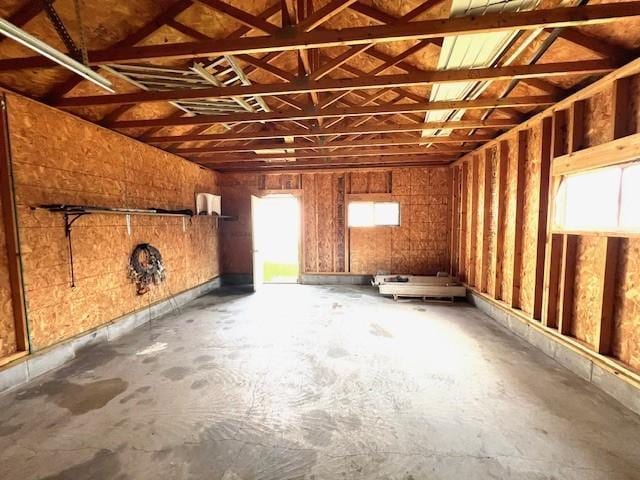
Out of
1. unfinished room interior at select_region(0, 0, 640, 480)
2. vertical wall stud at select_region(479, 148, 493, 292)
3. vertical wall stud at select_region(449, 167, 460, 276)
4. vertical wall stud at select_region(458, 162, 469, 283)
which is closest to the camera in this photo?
unfinished room interior at select_region(0, 0, 640, 480)

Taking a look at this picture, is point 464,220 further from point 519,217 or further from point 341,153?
point 341,153

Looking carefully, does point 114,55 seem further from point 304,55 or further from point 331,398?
point 331,398

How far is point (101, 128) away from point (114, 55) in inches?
78.5

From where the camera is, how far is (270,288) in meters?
6.67

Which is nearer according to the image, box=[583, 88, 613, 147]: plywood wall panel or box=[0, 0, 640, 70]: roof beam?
box=[0, 0, 640, 70]: roof beam

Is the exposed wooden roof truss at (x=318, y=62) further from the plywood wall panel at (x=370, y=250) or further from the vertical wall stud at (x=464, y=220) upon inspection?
the plywood wall panel at (x=370, y=250)

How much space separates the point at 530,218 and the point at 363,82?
2.97 metres

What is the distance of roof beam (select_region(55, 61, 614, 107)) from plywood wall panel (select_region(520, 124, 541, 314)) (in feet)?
4.28

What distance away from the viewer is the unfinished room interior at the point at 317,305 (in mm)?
1863

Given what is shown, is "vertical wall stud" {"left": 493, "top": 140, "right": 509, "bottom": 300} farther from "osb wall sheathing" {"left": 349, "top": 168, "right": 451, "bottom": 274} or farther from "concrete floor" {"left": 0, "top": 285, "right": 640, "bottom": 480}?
"osb wall sheathing" {"left": 349, "top": 168, "right": 451, "bottom": 274}

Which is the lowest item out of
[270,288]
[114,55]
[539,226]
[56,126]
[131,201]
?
[270,288]

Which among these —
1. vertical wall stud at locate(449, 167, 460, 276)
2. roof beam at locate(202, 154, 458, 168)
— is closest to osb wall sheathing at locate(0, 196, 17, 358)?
roof beam at locate(202, 154, 458, 168)

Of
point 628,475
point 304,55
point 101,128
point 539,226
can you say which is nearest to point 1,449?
point 101,128

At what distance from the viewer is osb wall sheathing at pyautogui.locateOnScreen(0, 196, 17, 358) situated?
264cm
